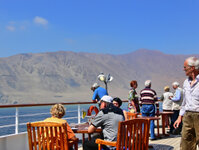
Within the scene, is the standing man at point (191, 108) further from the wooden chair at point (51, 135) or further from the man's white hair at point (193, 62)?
the wooden chair at point (51, 135)

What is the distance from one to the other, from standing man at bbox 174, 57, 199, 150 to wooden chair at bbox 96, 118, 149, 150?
1.28 feet

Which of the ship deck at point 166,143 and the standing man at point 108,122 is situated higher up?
the standing man at point 108,122

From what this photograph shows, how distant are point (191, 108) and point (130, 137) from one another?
63cm

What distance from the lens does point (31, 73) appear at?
547 feet

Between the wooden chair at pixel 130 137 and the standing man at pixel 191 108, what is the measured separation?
391 millimetres

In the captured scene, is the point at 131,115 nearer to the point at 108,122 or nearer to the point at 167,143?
the point at 167,143

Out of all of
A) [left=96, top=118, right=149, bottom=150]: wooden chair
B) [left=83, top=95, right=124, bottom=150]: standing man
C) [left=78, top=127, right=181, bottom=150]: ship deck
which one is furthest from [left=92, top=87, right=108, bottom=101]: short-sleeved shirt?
[left=96, top=118, right=149, bottom=150]: wooden chair

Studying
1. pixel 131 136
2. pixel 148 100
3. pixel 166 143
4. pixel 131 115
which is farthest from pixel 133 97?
pixel 131 136

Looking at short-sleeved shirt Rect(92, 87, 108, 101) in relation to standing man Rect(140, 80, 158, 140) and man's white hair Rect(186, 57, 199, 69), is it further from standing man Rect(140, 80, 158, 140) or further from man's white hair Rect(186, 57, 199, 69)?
man's white hair Rect(186, 57, 199, 69)

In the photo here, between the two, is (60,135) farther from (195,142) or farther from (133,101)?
(133,101)

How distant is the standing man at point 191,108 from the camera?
2688 mm

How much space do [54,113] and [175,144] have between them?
117 inches

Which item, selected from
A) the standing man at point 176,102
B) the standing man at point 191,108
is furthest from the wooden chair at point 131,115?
the standing man at point 176,102

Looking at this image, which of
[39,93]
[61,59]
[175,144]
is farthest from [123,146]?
[61,59]
